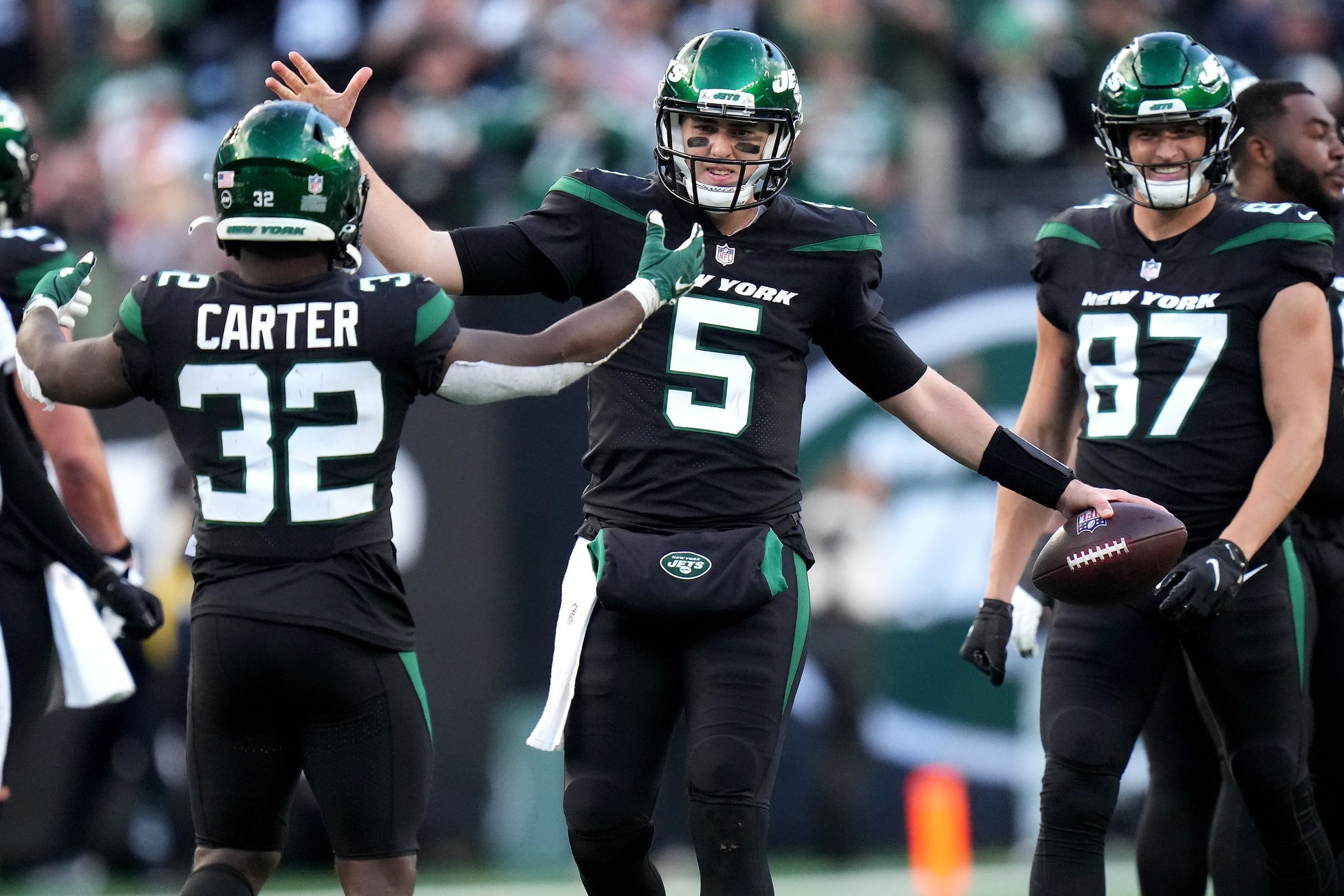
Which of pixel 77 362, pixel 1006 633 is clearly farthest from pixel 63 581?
pixel 1006 633

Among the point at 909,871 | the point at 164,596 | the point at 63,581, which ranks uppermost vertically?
the point at 63,581

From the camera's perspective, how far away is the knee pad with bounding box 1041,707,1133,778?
4.35m

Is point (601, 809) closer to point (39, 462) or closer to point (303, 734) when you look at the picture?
point (303, 734)

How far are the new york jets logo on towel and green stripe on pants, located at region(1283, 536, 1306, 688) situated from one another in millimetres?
1466

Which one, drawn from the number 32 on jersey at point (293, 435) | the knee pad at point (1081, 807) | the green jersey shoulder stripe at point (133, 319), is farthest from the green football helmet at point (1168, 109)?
the green jersey shoulder stripe at point (133, 319)

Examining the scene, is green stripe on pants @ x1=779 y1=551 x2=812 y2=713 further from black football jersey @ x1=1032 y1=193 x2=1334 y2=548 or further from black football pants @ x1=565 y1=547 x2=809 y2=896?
black football jersey @ x1=1032 y1=193 x2=1334 y2=548

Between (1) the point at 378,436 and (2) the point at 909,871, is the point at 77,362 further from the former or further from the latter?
(2) the point at 909,871

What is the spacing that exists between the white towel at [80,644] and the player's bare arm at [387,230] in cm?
123

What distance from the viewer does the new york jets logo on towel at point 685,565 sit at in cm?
405

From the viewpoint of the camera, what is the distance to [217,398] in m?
3.62

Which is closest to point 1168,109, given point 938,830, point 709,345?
point 709,345

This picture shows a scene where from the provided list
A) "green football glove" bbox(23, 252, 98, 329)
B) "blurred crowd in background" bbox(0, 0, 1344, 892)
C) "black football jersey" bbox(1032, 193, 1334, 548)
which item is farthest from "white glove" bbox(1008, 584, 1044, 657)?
"blurred crowd in background" bbox(0, 0, 1344, 892)

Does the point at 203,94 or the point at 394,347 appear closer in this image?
the point at 394,347

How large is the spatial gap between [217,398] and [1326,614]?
110 inches
